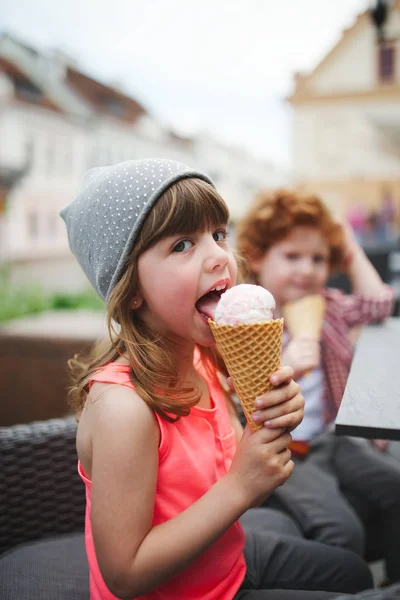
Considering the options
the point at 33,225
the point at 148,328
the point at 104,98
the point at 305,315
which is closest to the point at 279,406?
the point at 148,328

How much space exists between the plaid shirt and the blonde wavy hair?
0.96 metres

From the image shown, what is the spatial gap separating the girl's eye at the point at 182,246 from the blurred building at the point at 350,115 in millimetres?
4537

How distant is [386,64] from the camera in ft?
19.0

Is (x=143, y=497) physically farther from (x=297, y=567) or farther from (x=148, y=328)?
(x=297, y=567)

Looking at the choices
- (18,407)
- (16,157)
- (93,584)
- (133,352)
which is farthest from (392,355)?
(16,157)

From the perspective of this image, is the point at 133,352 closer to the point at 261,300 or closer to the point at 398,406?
the point at 261,300

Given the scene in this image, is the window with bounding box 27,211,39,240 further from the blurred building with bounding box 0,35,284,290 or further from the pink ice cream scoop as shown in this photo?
the pink ice cream scoop

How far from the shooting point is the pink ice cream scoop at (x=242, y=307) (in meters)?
0.87

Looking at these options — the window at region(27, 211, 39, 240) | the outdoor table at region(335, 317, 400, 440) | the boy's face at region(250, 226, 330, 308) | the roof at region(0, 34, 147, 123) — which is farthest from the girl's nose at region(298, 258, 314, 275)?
the roof at region(0, 34, 147, 123)

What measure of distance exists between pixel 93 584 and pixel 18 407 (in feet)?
7.62

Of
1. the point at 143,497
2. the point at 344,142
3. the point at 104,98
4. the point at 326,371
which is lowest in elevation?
the point at 326,371

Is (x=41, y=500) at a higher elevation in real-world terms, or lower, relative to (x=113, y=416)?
lower

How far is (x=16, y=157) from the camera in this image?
6930 mm

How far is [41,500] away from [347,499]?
1.06 meters
